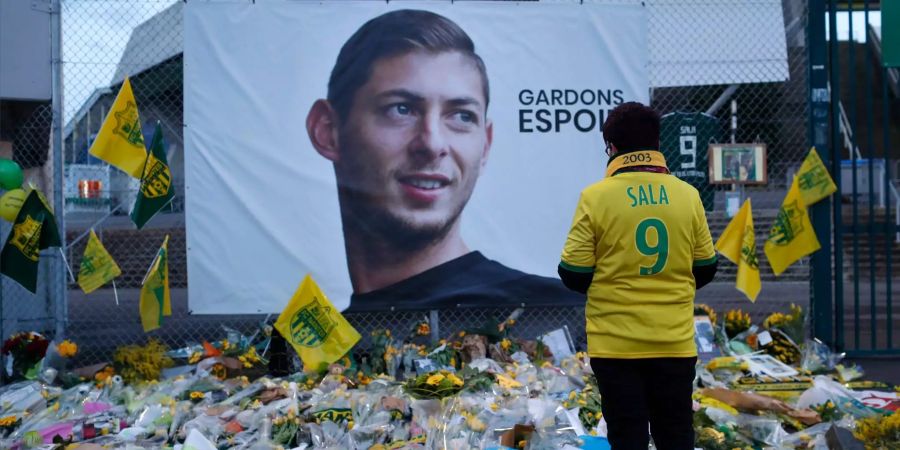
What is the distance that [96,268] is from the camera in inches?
251

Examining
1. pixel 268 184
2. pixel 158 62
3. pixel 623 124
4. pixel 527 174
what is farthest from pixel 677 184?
pixel 158 62

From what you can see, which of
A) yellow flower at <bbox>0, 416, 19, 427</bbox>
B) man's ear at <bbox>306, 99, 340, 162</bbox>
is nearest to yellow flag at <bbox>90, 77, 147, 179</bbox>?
man's ear at <bbox>306, 99, 340, 162</bbox>

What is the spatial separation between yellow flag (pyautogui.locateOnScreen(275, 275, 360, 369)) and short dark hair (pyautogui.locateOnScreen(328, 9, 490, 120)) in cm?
146

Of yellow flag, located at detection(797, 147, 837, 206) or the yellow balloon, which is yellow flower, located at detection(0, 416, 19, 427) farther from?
yellow flag, located at detection(797, 147, 837, 206)

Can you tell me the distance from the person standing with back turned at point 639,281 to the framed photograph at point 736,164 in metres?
3.82

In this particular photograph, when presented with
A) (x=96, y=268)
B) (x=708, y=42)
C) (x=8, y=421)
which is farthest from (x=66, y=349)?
(x=708, y=42)

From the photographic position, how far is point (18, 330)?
6.57 m

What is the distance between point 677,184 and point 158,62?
5.08 m

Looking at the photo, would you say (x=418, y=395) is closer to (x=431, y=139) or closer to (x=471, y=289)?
(x=471, y=289)

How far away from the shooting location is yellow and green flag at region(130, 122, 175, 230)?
6082 mm

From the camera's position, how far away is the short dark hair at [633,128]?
332 centimetres

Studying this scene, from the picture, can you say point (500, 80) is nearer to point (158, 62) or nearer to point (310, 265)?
point (310, 265)

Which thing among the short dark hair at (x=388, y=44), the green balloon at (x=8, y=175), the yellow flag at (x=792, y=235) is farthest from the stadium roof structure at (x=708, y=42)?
the short dark hair at (x=388, y=44)

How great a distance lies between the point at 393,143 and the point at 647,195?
3.67m
